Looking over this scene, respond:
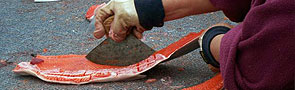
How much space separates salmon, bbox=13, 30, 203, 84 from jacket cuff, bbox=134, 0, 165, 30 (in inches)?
13.8

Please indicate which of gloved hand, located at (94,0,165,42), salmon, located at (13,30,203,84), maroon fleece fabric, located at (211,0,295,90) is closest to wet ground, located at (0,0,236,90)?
salmon, located at (13,30,203,84)

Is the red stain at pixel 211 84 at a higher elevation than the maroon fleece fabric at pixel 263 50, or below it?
below

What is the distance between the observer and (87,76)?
2.34 meters

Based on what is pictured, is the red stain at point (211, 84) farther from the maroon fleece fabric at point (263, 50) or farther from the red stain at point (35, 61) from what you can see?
the red stain at point (35, 61)

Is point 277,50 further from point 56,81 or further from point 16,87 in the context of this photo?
Result: point 16,87


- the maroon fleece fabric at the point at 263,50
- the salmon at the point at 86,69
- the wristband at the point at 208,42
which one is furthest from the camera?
the salmon at the point at 86,69

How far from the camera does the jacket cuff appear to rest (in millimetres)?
1929

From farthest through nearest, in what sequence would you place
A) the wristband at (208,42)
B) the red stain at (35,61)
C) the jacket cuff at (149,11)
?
the red stain at (35,61)
the wristband at (208,42)
the jacket cuff at (149,11)

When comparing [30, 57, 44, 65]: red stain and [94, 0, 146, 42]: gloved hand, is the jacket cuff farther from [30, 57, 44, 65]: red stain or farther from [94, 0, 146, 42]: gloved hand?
[30, 57, 44, 65]: red stain

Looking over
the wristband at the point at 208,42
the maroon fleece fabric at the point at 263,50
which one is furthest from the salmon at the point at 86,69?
the maroon fleece fabric at the point at 263,50

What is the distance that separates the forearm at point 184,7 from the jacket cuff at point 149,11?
0.09ft

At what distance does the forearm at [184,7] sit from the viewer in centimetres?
197

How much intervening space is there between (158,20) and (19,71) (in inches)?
34.1

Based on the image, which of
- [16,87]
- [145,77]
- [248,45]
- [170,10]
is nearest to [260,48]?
[248,45]
